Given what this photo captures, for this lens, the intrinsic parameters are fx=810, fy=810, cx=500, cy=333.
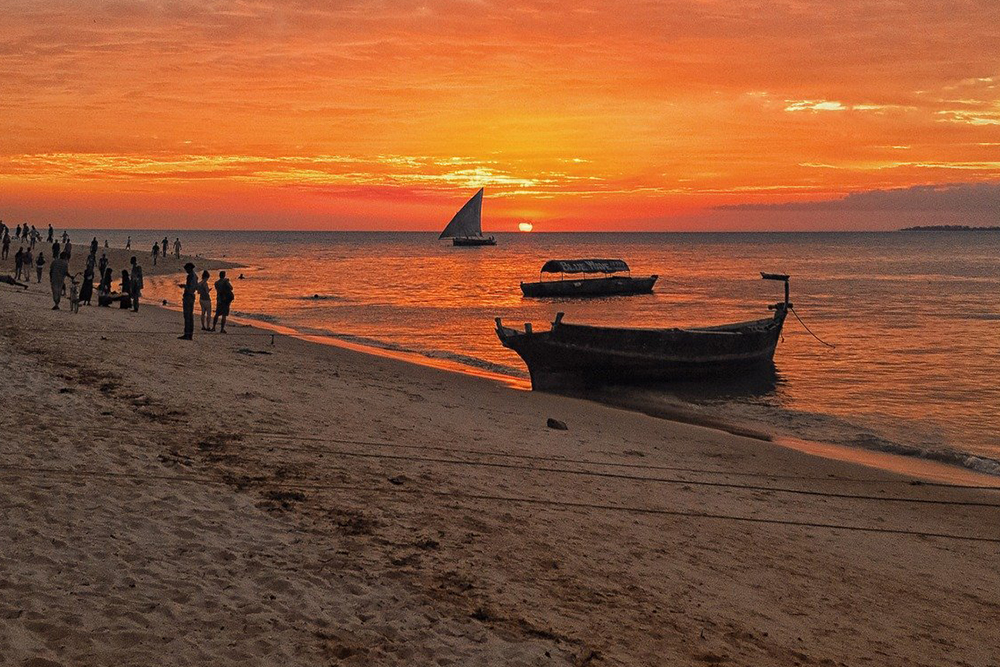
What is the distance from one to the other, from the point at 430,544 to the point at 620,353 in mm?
13595

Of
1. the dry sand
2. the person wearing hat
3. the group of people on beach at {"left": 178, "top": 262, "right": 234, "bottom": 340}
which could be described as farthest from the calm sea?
the person wearing hat

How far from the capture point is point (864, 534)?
30.1 ft

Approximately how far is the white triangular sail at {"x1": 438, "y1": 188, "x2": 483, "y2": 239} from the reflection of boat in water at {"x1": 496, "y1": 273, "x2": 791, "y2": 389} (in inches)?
3619

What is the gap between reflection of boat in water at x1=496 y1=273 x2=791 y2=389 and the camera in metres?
19.6

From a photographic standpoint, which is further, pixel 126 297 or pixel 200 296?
pixel 126 297

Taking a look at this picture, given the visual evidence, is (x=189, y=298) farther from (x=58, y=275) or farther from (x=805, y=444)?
(x=805, y=444)

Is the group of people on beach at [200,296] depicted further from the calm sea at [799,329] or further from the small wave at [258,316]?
the small wave at [258,316]

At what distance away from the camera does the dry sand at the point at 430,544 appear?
5492mm

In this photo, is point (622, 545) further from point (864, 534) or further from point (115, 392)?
point (115, 392)

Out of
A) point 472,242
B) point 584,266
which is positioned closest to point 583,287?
point 584,266

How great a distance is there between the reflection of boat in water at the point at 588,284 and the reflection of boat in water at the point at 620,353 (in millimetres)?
34475

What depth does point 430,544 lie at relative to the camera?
7.22 metres

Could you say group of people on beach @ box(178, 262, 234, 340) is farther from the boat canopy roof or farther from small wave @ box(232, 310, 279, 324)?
the boat canopy roof

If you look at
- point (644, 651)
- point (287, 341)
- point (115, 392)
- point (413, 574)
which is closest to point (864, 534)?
point (644, 651)
